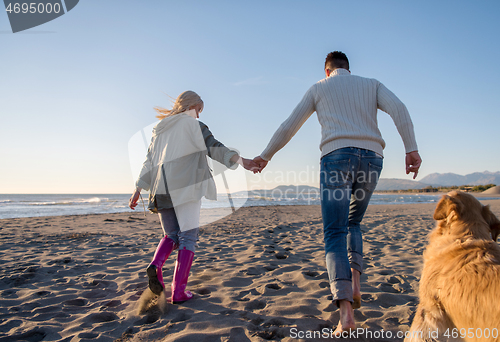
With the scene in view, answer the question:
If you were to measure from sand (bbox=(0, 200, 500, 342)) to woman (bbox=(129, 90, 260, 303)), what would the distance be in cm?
40

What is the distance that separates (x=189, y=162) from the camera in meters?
2.60

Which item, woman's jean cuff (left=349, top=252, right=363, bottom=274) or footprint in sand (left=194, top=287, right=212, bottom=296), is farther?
footprint in sand (left=194, top=287, right=212, bottom=296)

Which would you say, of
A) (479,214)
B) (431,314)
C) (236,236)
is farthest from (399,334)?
(236,236)

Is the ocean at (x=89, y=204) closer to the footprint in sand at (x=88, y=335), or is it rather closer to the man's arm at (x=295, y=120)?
the man's arm at (x=295, y=120)

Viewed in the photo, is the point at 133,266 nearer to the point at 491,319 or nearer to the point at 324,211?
the point at 324,211

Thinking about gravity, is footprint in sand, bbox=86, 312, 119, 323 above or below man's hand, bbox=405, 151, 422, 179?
below

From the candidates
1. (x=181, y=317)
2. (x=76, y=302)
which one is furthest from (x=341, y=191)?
(x=76, y=302)

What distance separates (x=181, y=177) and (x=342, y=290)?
167 centimetres

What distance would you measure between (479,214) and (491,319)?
704 millimetres

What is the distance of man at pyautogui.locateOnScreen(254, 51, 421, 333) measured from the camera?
1825mm

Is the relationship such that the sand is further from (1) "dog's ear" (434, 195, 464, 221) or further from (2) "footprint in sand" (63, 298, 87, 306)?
(1) "dog's ear" (434, 195, 464, 221)

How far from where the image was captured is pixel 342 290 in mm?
1711

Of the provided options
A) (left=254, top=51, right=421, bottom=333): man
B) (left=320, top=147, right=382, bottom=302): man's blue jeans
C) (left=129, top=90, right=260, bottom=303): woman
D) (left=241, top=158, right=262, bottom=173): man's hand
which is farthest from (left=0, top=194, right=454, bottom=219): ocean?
(left=320, top=147, right=382, bottom=302): man's blue jeans

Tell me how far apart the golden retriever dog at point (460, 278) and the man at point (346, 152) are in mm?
414
